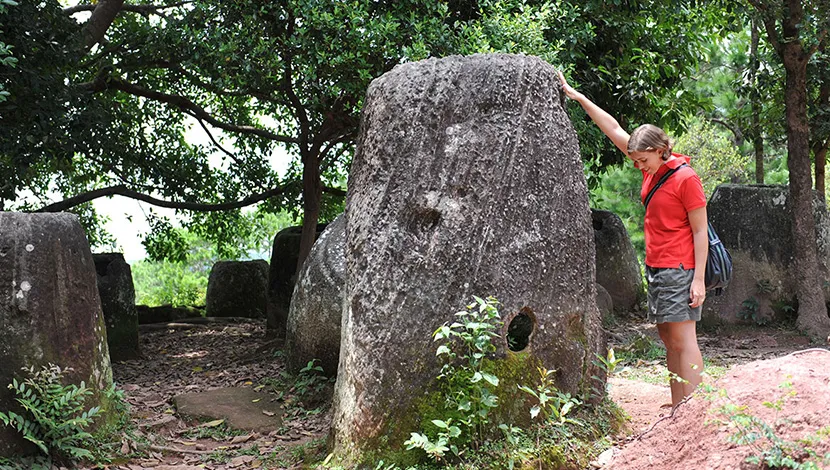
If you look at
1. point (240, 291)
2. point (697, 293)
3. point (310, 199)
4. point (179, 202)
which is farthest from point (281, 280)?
point (697, 293)

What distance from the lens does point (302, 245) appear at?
9125 millimetres

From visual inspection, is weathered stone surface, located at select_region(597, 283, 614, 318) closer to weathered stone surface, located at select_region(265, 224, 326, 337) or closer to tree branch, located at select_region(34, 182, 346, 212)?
weathered stone surface, located at select_region(265, 224, 326, 337)

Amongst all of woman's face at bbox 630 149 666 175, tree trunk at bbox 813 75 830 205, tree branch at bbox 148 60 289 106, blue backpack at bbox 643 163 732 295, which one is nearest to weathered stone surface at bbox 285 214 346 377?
tree branch at bbox 148 60 289 106

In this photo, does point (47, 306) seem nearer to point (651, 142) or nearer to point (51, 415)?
point (51, 415)

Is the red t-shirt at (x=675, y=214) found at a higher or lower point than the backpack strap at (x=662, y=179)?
lower

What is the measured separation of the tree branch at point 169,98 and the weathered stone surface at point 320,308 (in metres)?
3.41

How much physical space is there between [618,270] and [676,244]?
659cm

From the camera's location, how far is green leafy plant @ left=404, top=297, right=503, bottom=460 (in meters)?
3.91

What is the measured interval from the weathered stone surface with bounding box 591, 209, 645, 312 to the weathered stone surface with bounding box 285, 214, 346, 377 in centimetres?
499

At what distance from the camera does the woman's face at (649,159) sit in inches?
178

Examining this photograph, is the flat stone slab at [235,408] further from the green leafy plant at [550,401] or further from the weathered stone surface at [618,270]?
the weathered stone surface at [618,270]

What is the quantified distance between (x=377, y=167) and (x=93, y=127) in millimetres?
4527

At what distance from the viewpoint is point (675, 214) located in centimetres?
448

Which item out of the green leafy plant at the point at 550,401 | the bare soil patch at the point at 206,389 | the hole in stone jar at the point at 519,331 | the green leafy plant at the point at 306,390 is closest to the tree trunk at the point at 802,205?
the hole in stone jar at the point at 519,331
